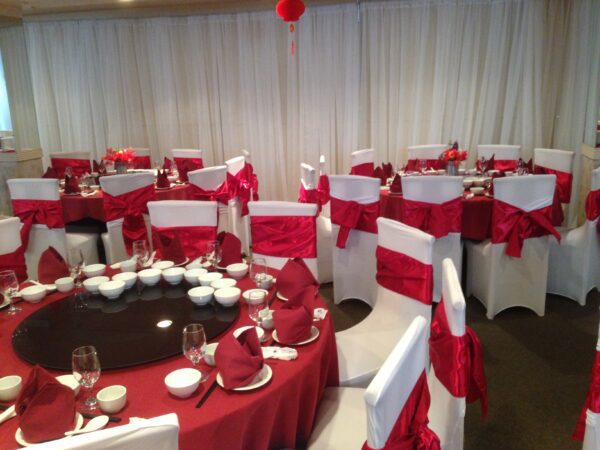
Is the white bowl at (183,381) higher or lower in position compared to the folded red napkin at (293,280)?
lower

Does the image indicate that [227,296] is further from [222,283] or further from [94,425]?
[94,425]

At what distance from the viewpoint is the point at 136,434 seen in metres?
1.02

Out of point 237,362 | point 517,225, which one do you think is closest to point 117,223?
point 237,362

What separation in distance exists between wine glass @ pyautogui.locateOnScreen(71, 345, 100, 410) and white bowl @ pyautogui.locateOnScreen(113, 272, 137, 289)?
2.61 ft

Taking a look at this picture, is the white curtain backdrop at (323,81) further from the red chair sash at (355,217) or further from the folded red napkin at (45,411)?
the folded red napkin at (45,411)

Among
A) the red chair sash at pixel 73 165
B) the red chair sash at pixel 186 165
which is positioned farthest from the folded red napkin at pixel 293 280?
the red chair sash at pixel 73 165

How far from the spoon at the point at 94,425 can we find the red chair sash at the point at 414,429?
706 mm

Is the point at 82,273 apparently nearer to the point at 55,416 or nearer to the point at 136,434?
the point at 55,416

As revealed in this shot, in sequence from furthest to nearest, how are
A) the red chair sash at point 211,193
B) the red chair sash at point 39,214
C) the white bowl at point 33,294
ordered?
the red chair sash at point 211,193 < the red chair sash at point 39,214 < the white bowl at point 33,294

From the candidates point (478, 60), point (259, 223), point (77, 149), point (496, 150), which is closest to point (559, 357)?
point (259, 223)

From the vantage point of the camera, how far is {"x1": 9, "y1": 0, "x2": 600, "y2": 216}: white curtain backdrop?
5.43 metres

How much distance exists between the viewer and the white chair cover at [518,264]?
335cm

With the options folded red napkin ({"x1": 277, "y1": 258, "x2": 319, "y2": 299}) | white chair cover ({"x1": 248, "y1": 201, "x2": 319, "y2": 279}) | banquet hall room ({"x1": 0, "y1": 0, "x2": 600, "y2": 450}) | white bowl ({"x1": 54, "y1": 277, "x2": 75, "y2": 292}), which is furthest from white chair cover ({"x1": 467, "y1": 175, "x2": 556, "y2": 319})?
white bowl ({"x1": 54, "y1": 277, "x2": 75, "y2": 292})

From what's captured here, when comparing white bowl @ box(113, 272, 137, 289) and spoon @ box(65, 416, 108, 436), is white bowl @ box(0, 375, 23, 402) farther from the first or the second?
white bowl @ box(113, 272, 137, 289)
